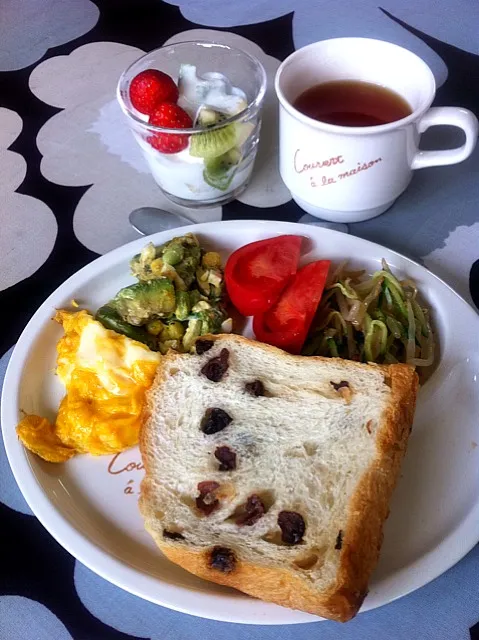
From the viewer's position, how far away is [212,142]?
208 cm

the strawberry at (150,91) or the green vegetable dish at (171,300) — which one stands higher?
the strawberry at (150,91)

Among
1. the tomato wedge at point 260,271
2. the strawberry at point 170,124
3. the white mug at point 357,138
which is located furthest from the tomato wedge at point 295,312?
the strawberry at point 170,124

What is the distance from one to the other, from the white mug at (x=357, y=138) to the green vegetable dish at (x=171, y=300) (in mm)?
423

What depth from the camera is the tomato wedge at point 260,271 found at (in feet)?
6.27

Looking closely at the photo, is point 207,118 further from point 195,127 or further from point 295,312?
point 295,312

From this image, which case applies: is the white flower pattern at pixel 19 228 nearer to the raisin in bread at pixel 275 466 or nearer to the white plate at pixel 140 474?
the white plate at pixel 140 474

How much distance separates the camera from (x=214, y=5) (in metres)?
3.17

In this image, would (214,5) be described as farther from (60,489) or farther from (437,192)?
(60,489)

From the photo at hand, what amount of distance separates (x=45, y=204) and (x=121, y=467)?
1193 mm

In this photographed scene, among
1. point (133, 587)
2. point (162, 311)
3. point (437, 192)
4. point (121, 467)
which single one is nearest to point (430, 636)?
point (133, 587)

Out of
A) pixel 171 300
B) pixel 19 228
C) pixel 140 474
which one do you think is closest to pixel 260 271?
pixel 171 300

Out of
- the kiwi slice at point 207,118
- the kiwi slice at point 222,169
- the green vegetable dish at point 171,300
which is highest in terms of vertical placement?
the kiwi slice at point 207,118

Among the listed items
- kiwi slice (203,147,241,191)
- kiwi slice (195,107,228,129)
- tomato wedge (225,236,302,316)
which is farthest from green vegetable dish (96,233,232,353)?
kiwi slice (195,107,228,129)

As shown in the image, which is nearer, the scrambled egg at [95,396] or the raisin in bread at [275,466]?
the raisin in bread at [275,466]
